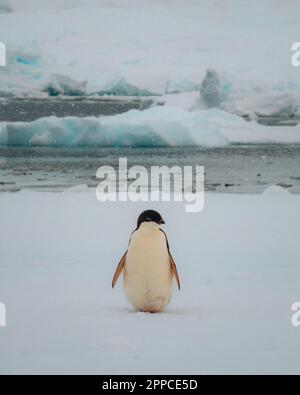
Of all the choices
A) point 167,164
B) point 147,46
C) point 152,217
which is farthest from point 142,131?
point 152,217

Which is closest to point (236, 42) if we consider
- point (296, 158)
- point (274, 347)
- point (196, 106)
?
point (196, 106)

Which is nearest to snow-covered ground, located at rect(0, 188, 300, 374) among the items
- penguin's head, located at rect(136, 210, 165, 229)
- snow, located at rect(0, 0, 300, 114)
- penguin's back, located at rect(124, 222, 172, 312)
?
penguin's back, located at rect(124, 222, 172, 312)

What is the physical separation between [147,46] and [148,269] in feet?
7.14

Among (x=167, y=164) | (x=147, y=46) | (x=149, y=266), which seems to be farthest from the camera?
(x=147, y=46)

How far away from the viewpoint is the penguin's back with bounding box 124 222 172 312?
2889mm

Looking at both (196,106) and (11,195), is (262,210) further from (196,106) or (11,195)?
(11,195)

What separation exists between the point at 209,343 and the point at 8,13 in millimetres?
2688

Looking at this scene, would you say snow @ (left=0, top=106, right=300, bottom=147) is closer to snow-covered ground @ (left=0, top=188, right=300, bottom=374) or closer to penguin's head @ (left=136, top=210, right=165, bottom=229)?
snow-covered ground @ (left=0, top=188, right=300, bottom=374)

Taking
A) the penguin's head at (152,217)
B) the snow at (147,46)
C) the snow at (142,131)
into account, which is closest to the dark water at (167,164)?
the snow at (142,131)

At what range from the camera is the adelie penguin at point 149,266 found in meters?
2.89

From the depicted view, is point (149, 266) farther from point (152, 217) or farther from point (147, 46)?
point (147, 46)

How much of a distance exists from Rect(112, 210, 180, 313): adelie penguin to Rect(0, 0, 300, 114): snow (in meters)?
2.03

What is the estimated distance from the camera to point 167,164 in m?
4.66

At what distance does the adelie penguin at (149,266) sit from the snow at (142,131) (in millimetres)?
1898
